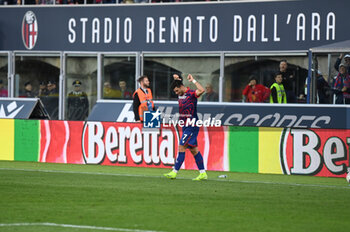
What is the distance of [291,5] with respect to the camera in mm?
25906

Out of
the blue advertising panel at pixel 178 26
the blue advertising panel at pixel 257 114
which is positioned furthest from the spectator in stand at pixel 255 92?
the blue advertising panel at pixel 178 26

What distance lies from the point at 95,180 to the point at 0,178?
1.98 meters

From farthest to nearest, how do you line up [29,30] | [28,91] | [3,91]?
1. [29,30]
2. [3,91]
3. [28,91]

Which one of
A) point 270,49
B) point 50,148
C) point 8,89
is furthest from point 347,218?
point 8,89

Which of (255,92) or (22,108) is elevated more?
(255,92)

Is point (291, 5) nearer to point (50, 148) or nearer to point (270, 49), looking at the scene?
point (270, 49)

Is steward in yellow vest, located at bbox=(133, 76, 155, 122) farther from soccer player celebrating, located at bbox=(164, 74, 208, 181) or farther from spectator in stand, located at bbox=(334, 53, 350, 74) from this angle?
spectator in stand, located at bbox=(334, 53, 350, 74)

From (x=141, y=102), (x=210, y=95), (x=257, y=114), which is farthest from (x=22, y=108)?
(x=257, y=114)

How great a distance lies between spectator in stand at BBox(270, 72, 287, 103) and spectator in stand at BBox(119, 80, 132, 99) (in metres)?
5.43

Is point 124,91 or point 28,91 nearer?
point 124,91

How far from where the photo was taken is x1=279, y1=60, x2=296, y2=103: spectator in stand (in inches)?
944

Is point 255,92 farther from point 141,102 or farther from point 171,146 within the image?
point 171,146

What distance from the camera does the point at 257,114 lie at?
2333cm

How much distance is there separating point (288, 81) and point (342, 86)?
218cm
